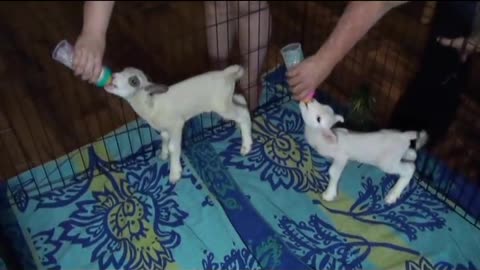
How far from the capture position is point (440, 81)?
92 centimetres

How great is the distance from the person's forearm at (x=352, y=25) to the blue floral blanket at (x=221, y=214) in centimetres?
31

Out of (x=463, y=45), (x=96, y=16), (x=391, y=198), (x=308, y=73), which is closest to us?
(x=96, y=16)

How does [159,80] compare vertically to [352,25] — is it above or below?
below

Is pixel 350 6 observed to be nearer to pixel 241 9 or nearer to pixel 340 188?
pixel 241 9

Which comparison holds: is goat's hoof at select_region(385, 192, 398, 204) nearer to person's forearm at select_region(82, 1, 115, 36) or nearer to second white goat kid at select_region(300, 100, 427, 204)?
second white goat kid at select_region(300, 100, 427, 204)

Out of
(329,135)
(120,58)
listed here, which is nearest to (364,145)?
(329,135)

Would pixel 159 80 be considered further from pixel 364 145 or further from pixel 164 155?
pixel 364 145

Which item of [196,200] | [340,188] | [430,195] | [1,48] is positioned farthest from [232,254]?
[1,48]

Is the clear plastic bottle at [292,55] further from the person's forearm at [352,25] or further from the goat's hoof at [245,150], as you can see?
the goat's hoof at [245,150]

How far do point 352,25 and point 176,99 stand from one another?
336 millimetres

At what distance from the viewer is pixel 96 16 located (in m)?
0.58

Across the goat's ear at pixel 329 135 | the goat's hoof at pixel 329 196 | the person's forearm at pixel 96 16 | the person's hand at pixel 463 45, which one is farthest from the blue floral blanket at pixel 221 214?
the person's forearm at pixel 96 16

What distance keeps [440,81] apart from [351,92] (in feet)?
0.62

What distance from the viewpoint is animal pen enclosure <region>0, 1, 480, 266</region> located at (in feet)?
2.27
